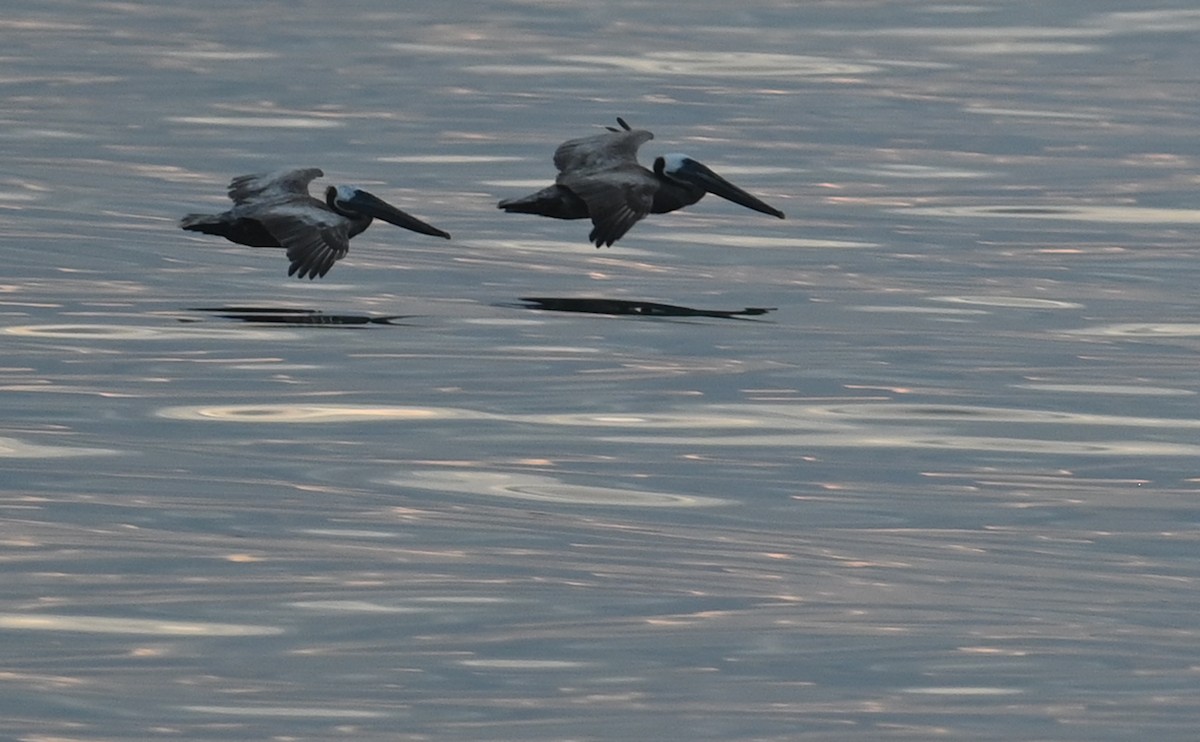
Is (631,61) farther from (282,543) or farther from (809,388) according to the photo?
(282,543)

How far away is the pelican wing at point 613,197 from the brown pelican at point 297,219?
43.5 inches

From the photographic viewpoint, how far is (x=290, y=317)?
18125 millimetres

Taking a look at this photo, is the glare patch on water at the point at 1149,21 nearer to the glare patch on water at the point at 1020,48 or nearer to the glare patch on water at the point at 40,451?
the glare patch on water at the point at 1020,48

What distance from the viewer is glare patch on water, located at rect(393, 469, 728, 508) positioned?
41.5ft

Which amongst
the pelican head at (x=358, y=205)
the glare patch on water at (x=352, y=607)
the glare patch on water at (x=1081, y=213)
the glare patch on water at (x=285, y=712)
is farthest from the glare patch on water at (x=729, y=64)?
the glare patch on water at (x=285, y=712)

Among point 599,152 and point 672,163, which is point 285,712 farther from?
point 672,163

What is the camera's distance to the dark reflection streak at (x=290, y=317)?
17.9 meters

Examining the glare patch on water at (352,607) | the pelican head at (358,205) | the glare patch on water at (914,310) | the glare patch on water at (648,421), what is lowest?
the glare patch on water at (914,310)

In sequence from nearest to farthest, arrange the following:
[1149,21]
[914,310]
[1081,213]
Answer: [914,310], [1081,213], [1149,21]

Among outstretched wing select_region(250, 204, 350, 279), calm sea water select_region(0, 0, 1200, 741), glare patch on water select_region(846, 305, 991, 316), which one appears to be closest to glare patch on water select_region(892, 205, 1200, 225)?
calm sea water select_region(0, 0, 1200, 741)

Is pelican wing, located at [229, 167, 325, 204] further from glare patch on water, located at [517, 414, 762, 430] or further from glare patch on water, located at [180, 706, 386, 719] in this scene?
glare patch on water, located at [180, 706, 386, 719]

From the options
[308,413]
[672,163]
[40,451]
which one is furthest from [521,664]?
[672,163]

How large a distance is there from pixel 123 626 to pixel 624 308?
892 centimetres

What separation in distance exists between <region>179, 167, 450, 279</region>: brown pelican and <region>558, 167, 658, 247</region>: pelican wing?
1105 mm
